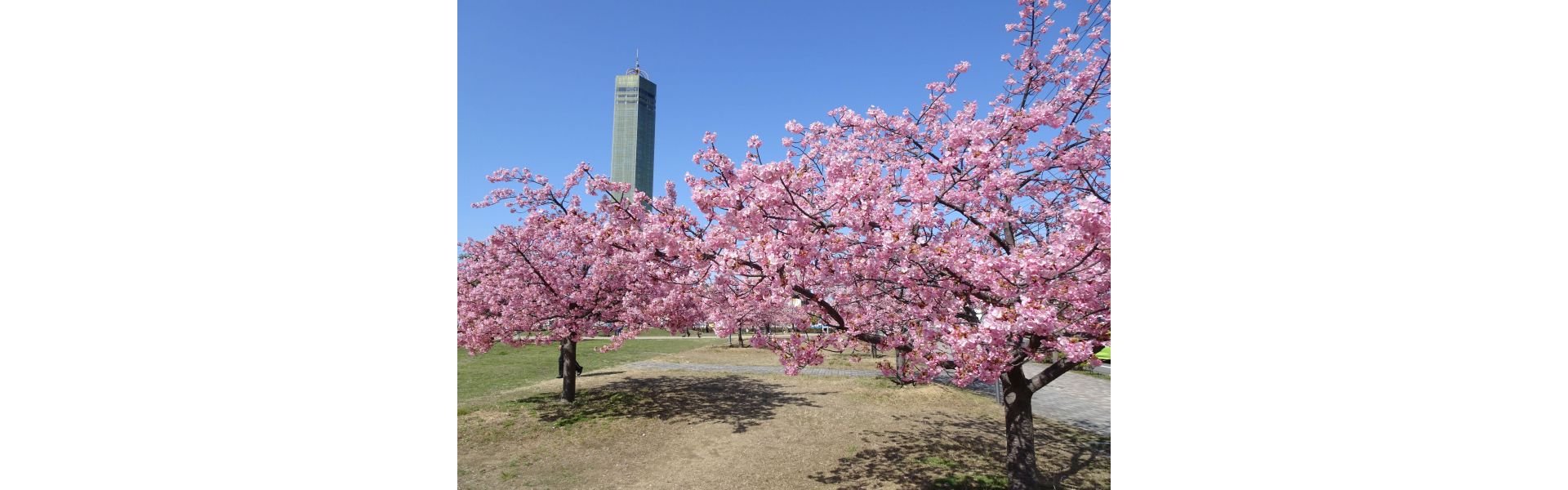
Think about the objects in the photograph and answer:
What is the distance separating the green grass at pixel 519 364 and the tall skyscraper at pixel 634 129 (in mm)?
2355

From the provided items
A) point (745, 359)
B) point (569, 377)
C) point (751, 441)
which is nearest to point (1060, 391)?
point (751, 441)

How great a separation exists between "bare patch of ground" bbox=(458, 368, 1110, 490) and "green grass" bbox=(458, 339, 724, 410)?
0.76 metres

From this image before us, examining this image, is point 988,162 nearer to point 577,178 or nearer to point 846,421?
point 577,178

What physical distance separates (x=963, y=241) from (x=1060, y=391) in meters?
8.14

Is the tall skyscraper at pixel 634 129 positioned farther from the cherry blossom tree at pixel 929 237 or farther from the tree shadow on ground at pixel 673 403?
the tree shadow on ground at pixel 673 403

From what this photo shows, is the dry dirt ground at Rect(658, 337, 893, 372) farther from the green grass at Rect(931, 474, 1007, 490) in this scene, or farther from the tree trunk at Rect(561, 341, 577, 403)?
the green grass at Rect(931, 474, 1007, 490)

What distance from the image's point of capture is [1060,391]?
933 centimetres

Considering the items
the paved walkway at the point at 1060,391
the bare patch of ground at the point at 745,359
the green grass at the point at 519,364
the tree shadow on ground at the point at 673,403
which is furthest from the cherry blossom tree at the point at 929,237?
the bare patch of ground at the point at 745,359

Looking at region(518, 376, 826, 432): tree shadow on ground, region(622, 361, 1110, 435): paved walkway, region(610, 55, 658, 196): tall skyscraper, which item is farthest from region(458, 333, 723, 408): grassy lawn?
region(610, 55, 658, 196): tall skyscraper

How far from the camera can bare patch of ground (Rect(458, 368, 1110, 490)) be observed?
4.24 metres

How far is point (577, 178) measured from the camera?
14.7 feet

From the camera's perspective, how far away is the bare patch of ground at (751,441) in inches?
167

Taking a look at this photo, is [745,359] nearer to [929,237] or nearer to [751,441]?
[751,441]
